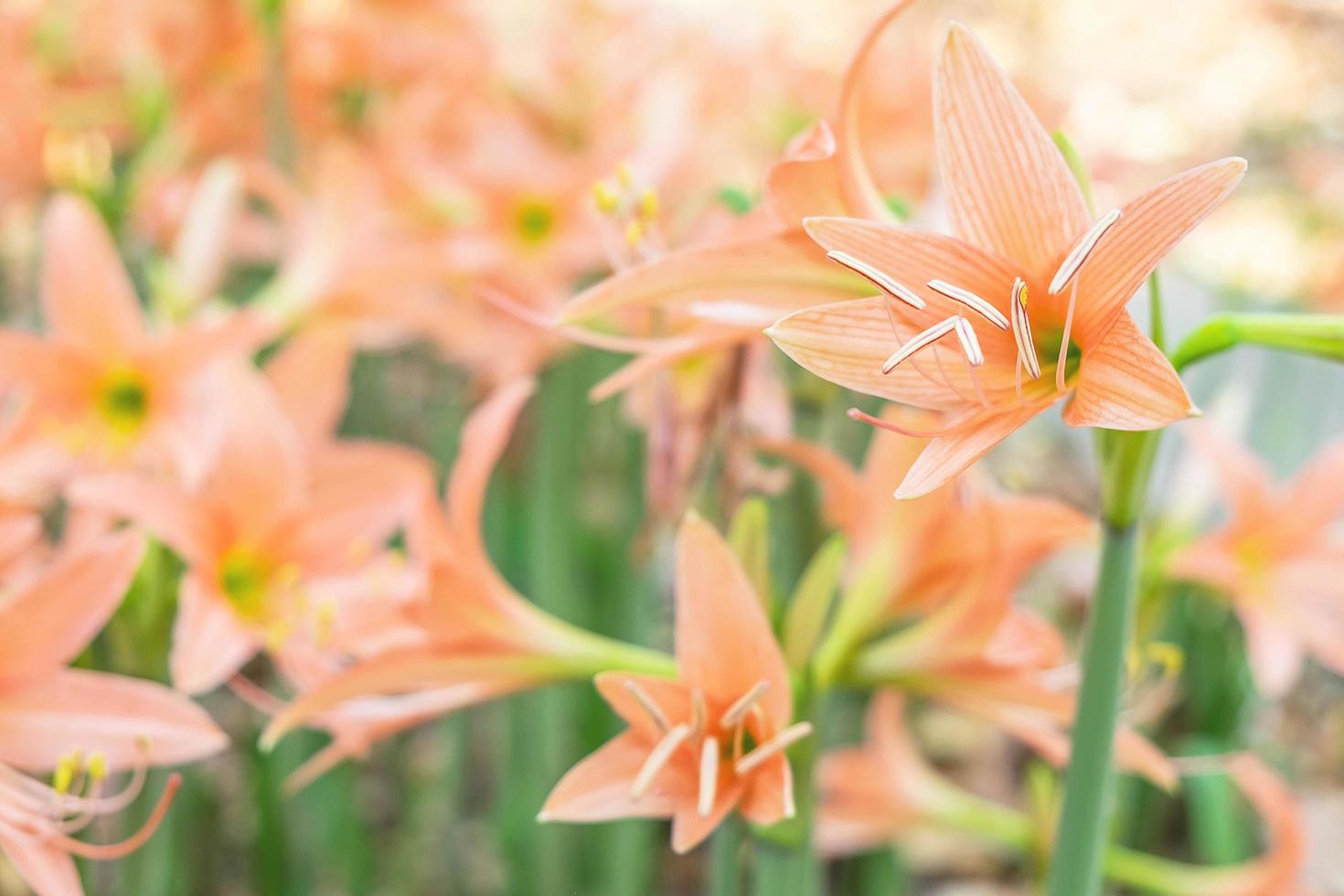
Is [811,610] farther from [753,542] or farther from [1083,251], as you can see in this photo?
[1083,251]

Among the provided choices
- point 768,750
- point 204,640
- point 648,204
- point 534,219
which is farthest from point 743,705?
point 534,219

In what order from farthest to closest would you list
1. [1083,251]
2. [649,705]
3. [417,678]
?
[417,678], [649,705], [1083,251]

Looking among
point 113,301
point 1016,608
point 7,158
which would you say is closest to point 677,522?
point 1016,608

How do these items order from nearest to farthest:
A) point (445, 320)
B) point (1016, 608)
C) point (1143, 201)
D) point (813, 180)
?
point (1143, 201) < point (813, 180) < point (1016, 608) < point (445, 320)

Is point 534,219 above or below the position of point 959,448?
above

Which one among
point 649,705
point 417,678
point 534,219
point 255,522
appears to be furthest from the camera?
point 534,219

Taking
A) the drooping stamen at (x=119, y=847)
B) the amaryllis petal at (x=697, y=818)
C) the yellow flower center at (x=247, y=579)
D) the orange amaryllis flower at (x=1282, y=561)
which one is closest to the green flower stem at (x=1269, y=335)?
the amaryllis petal at (x=697, y=818)

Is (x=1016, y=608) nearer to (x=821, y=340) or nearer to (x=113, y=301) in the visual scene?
(x=821, y=340)

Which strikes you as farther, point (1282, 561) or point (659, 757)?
point (1282, 561)
